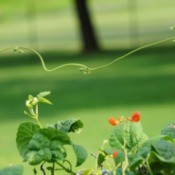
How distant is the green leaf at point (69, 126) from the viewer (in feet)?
8.69

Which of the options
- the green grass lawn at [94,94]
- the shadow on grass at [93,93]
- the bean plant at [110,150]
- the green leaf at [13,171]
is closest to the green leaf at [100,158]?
the bean plant at [110,150]

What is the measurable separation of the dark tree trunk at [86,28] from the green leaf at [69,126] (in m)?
23.7

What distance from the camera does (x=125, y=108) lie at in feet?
46.2

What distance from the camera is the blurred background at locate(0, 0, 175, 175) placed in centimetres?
1286

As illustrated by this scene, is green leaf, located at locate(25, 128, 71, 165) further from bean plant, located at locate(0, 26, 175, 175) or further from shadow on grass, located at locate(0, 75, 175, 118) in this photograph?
shadow on grass, located at locate(0, 75, 175, 118)

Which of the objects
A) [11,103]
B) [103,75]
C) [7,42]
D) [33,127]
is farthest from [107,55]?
[33,127]

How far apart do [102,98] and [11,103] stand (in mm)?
1595

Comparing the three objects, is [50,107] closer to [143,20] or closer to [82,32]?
[82,32]

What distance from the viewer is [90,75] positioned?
19703 mm

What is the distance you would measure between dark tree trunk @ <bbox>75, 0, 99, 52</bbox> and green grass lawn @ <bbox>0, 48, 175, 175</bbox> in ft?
7.47

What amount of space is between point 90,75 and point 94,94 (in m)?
3.35

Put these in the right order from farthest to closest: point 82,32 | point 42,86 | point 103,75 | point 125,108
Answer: point 82,32
point 103,75
point 42,86
point 125,108

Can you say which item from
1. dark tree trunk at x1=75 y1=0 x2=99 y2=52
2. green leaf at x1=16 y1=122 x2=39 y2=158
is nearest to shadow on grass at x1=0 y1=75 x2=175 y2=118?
dark tree trunk at x1=75 y1=0 x2=99 y2=52

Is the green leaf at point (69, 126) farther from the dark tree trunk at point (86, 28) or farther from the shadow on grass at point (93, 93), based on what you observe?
the dark tree trunk at point (86, 28)
